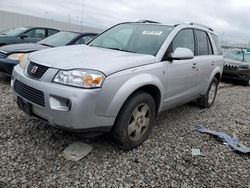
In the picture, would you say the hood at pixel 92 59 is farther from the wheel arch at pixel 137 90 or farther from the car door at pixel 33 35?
the car door at pixel 33 35

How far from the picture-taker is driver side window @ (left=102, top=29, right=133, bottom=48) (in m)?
3.99

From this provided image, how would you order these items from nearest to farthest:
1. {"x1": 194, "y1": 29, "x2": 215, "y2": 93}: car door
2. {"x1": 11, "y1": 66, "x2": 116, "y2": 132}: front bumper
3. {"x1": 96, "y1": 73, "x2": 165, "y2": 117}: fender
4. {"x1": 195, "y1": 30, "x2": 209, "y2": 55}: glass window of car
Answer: {"x1": 11, "y1": 66, "x2": 116, "y2": 132}: front bumper
{"x1": 96, "y1": 73, "x2": 165, "y2": 117}: fender
{"x1": 194, "y1": 29, "x2": 215, "y2": 93}: car door
{"x1": 195, "y1": 30, "x2": 209, "y2": 55}: glass window of car

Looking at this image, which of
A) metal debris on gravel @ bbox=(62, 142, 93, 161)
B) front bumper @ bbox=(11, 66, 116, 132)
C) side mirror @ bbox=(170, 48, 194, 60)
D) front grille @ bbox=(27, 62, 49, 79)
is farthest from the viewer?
side mirror @ bbox=(170, 48, 194, 60)

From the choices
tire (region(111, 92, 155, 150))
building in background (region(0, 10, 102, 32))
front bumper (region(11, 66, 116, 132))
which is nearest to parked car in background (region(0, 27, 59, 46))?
front bumper (region(11, 66, 116, 132))

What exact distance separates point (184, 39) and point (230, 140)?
178 centimetres

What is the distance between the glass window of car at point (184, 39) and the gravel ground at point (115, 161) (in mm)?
1354

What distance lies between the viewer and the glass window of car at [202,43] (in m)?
4.94

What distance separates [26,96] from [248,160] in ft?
9.79

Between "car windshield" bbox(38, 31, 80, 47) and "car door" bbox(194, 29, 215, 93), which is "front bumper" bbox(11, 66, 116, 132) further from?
"car windshield" bbox(38, 31, 80, 47)

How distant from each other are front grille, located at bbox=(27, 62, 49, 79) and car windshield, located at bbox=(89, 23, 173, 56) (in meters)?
1.24

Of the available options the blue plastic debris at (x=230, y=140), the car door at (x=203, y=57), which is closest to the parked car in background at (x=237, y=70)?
the car door at (x=203, y=57)

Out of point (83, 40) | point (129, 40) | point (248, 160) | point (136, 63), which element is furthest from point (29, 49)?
point (248, 160)

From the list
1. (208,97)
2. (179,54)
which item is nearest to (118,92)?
(179,54)

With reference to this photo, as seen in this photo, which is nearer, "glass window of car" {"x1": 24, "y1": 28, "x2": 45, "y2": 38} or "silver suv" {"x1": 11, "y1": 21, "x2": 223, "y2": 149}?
"silver suv" {"x1": 11, "y1": 21, "x2": 223, "y2": 149}
